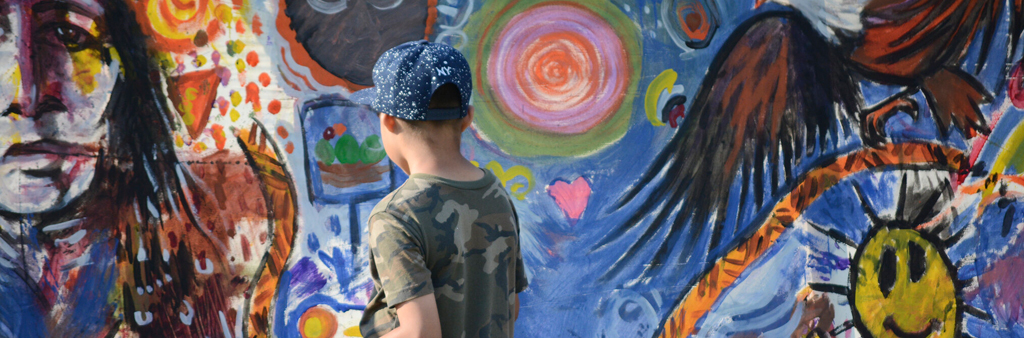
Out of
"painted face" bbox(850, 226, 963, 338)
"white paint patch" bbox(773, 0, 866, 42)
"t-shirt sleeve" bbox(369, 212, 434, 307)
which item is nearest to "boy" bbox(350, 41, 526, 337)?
"t-shirt sleeve" bbox(369, 212, 434, 307)

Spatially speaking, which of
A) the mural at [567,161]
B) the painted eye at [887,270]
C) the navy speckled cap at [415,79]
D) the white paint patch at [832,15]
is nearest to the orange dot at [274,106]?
the mural at [567,161]

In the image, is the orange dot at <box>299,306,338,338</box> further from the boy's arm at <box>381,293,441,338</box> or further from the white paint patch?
the white paint patch

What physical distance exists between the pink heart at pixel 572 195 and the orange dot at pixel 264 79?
125 cm

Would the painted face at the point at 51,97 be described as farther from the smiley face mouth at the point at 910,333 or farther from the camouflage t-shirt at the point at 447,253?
the smiley face mouth at the point at 910,333

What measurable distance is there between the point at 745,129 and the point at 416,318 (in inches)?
87.7

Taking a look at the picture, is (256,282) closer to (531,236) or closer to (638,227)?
(531,236)

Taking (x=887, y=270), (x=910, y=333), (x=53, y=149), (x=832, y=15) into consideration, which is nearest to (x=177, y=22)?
(x=53, y=149)

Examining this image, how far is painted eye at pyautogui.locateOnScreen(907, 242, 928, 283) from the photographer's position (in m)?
3.31

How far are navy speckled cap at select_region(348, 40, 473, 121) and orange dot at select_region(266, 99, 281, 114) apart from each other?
4.34ft

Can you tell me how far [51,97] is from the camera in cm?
256

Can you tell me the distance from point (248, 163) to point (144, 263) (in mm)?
547

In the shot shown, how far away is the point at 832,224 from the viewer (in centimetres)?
325

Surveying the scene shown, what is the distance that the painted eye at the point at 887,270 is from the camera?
129 inches

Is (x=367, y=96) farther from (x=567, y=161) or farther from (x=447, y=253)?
(x=567, y=161)
